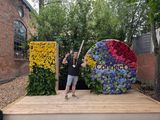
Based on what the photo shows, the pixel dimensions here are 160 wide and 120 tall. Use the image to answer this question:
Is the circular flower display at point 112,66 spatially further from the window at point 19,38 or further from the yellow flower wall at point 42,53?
the window at point 19,38

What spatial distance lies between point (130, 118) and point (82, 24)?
314 inches

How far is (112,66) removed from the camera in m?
12.7

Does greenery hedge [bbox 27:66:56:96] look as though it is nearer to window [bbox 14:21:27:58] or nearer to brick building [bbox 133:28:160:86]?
brick building [bbox 133:28:160:86]

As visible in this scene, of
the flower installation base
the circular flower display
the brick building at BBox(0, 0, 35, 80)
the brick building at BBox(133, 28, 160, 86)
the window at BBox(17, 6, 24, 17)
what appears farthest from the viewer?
the window at BBox(17, 6, 24, 17)

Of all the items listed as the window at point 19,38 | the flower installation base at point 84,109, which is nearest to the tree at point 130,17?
the window at point 19,38

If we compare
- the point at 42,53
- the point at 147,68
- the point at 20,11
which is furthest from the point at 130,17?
the point at 42,53

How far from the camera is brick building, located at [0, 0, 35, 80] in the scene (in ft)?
62.7

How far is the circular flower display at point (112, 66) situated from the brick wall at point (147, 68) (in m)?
2.74

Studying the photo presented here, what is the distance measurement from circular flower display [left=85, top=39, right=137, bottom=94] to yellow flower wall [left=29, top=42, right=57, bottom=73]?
1341mm

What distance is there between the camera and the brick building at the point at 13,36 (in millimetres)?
19125

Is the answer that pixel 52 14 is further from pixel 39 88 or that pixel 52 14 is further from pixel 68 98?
pixel 68 98

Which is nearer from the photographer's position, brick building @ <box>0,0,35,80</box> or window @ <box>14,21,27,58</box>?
brick building @ <box>0,0,35,80</box>

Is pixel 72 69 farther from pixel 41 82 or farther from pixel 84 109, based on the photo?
pixel 84 109

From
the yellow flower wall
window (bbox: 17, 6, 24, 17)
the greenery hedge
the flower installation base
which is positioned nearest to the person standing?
the flower installation base
